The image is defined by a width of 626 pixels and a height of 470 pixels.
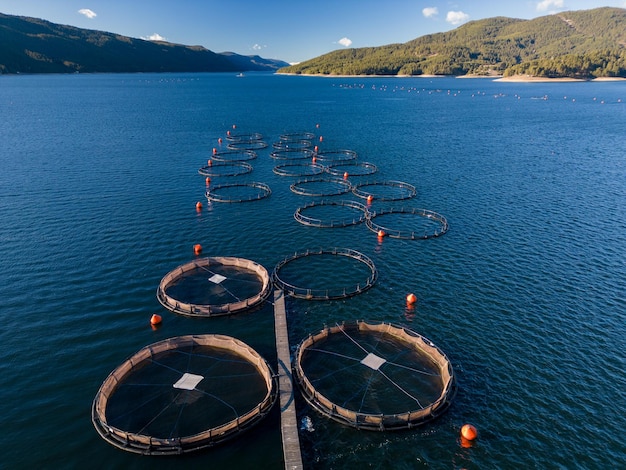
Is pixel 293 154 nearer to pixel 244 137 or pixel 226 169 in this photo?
pixel 226 169

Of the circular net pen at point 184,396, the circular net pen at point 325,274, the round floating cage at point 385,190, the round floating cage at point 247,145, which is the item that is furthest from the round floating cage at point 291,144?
the circular net pen at point 184,396

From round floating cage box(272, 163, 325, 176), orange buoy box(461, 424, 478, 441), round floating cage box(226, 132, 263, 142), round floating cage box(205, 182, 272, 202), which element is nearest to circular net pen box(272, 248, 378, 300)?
orange buoy box(461, 424, 478, 441)

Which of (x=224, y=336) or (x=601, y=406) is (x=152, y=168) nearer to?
(x=224, y=336)

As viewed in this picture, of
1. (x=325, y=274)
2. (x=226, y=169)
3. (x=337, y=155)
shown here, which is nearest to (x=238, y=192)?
(x=226, y=169)

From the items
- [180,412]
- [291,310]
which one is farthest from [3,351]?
[291,310]

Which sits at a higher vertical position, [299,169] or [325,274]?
[299,169]

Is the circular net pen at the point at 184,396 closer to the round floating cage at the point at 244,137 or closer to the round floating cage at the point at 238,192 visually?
the round floating cage at the point at 238,192

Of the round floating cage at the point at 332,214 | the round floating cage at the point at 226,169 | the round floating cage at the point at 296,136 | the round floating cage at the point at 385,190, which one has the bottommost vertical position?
the round floating cage at the point at 332,214
